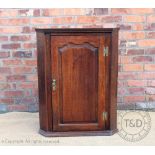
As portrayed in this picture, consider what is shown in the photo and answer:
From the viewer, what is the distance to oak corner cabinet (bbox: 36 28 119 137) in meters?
2.53

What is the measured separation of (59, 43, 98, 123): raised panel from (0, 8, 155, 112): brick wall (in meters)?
0.73

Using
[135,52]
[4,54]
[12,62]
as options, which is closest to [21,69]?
[12,62]

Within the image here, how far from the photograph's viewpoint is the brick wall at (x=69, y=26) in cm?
319

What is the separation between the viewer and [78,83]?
262 centimetres

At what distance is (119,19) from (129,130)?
4.10 ft

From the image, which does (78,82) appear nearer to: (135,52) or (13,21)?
(135,52)

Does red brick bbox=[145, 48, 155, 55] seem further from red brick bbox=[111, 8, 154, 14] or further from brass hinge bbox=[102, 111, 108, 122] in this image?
brass hinge bbox=[102, 111, 108, 122]

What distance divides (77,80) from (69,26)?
2.78 ft

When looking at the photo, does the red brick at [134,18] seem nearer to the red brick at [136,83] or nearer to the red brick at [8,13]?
the red brick at [136,83]

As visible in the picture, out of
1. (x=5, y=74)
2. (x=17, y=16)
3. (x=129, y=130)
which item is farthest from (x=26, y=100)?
(x=129, y=130)

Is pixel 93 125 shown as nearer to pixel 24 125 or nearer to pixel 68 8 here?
pixel 24 125

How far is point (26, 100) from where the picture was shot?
3.40 meters

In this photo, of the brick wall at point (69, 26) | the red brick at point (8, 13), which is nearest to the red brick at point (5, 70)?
the brick wall at point (69, 26)

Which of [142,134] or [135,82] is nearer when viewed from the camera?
[142,134]
